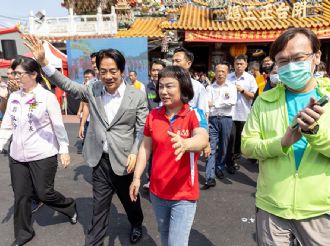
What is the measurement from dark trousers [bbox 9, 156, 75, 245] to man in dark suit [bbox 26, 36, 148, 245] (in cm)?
49

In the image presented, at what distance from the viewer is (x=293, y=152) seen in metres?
1.53

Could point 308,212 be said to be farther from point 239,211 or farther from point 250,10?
point 250,10

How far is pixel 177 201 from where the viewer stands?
2.01 meters

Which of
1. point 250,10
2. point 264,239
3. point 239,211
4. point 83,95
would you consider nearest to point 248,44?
point 250,10

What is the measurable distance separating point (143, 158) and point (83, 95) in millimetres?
902

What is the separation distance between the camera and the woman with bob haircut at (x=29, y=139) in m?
2.72

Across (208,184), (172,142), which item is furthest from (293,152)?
(208,184)

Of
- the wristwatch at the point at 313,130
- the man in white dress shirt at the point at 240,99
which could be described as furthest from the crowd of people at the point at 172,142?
the man in white dress shirt at the point at 240,99

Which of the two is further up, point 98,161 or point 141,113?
point 141,113

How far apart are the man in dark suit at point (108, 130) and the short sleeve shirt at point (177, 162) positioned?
0.48 metres

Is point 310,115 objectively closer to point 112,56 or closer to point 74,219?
point 112,56

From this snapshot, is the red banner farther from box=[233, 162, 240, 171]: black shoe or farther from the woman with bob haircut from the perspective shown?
the woman with bob haircut

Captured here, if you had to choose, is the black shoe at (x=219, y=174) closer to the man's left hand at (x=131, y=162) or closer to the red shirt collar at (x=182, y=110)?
the man's left hand at (x=131, y=162)

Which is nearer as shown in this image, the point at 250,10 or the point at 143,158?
the point at 143,158
